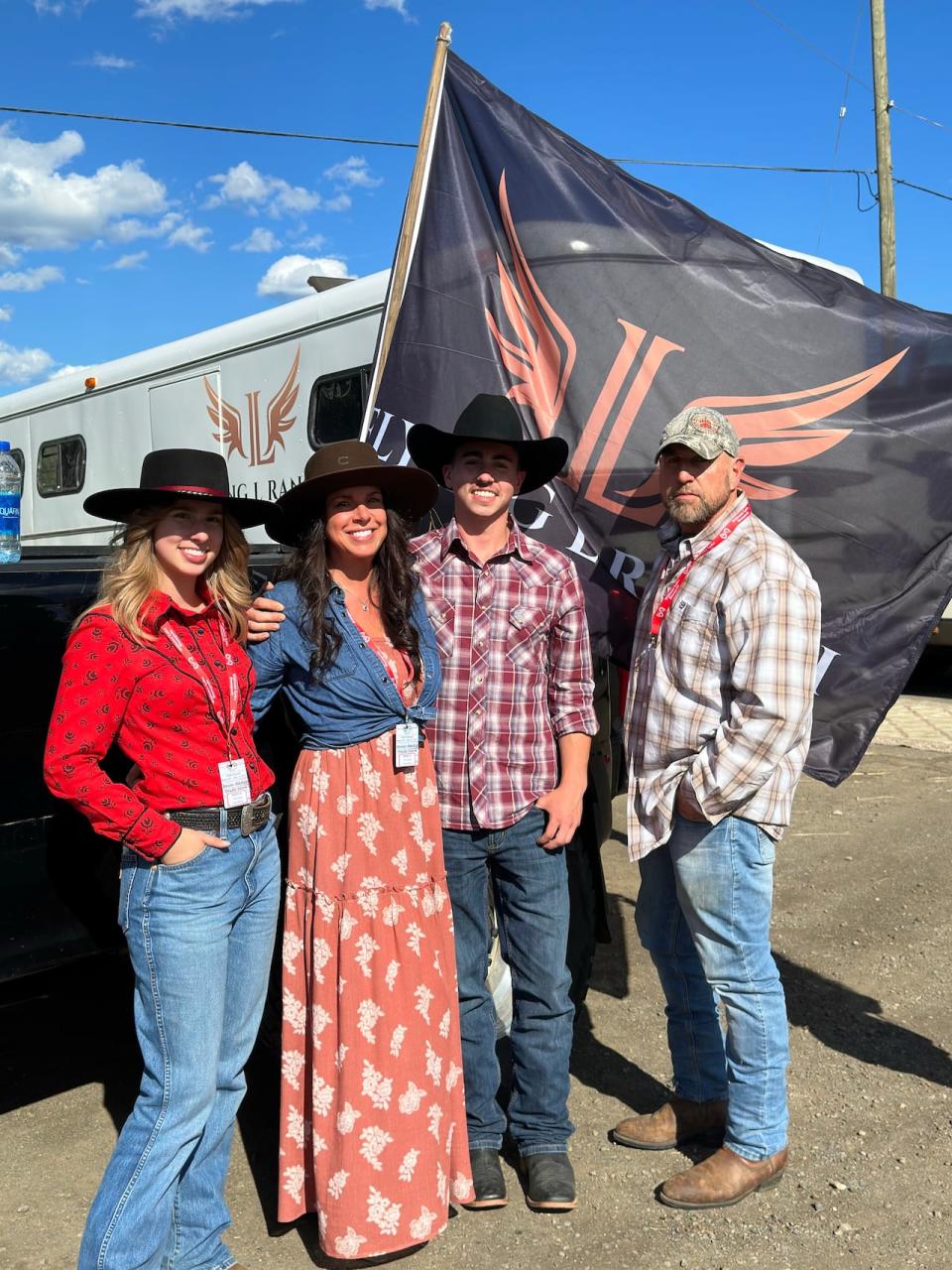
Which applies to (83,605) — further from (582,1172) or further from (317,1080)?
(582,1172)

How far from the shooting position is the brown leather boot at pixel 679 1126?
11.6 ft

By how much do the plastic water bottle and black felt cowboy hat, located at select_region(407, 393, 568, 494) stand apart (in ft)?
4.19

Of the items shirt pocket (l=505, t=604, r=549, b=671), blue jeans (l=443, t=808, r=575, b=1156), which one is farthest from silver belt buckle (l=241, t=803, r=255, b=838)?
shirt pocket (l=505, t=604, r=549, b=671)

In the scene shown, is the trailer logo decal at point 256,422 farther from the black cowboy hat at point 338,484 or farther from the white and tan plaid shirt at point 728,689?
the white and tan plaid shirt at point 728,689

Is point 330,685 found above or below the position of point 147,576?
below

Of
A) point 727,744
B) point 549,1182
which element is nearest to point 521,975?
point 549,1182

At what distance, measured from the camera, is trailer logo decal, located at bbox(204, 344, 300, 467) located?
7.66 metres

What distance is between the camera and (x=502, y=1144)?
3.57 m

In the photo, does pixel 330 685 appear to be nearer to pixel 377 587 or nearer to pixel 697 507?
pixel 377 587

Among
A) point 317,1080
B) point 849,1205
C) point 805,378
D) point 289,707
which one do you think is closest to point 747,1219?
point 849,1205

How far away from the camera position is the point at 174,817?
2600 millimetres

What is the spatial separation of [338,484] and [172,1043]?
1.37 metres

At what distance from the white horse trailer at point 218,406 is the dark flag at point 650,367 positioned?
9.53 feet

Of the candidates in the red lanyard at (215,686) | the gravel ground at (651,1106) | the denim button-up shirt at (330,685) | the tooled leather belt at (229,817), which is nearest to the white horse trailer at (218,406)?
the gravel ground at (651,1106)
